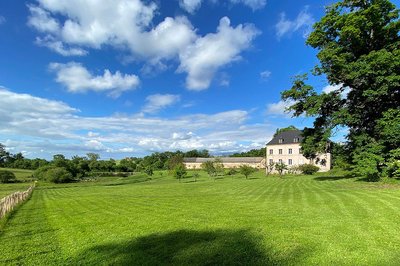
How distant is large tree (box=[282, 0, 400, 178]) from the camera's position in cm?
2256

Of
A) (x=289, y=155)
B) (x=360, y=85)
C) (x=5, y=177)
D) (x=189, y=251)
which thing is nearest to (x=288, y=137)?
(x=289, y=155)

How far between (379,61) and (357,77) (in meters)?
2.31

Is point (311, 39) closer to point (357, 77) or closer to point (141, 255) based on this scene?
point (357, 77)

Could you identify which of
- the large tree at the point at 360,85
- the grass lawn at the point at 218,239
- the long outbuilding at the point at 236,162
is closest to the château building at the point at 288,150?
the long outbuilding at the point at 236,162

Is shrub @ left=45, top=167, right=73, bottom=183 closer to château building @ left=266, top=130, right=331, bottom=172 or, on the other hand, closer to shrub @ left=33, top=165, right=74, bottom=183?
shrub @ left=33, top=165, right=74, bottom=183

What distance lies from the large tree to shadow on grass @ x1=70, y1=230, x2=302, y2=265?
19762mm

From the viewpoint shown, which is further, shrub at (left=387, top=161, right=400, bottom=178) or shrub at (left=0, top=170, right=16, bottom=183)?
shrub at (left=0, top=170, right=16, bottom=183)

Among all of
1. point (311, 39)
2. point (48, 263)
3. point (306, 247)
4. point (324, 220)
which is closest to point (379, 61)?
point (311, 39)

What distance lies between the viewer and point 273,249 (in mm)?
6824

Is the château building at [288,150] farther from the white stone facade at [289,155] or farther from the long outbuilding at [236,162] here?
the long outbuilding at [236,162]

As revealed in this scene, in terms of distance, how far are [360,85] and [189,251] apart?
24.3 m

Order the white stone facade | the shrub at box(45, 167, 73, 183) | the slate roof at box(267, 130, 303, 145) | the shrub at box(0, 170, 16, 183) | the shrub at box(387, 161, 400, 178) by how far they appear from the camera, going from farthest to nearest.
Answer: the slate roof at box(267, 130, 303, 145)
the white stone facade
the shrub at box(45, 167, 73, 183)
the shrub at box(0, 170, 16, 183)
the shrub at box(387, 161, 400, 178)

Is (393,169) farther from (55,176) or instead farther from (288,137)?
(55,176)

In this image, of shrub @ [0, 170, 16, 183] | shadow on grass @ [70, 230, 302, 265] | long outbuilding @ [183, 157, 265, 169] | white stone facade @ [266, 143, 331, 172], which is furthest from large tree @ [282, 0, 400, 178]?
long outbuilding @ [183, 157, 265, 169]
